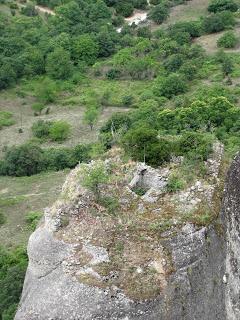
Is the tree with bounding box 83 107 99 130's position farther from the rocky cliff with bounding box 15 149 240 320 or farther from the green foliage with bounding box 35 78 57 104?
the rocky cliff with bounding box 15 149 240 320

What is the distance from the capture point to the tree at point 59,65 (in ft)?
246

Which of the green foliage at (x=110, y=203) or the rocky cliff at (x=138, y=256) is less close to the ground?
the green foliage at (x=110, y=203)

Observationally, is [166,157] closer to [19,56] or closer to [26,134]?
[26,134]

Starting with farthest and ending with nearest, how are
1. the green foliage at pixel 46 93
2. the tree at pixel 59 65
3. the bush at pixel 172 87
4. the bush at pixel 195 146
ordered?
1. the tree at pixel 59 65
2. the green foliage at pixel 46 93
3. the bush at pixel 172 87
4. the bush at pixel 195 146

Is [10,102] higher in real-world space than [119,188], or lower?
lower

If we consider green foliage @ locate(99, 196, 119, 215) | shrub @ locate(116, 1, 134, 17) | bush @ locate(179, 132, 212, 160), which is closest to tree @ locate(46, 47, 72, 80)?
shrub @ locate(116, 1, 134, 17)

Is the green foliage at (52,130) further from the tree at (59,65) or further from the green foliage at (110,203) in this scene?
the green foliage at (110,203)

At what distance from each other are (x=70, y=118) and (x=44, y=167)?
1184 cm

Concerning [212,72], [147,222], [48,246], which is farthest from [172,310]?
[212,72]

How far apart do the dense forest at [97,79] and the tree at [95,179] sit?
15.4 m

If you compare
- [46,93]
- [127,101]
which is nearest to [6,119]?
[46,93]

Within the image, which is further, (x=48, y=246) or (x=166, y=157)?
(x=166, y=157)

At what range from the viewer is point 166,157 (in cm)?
2597

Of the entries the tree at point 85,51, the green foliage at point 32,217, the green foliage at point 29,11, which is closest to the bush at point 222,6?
the tree at point 85,51
